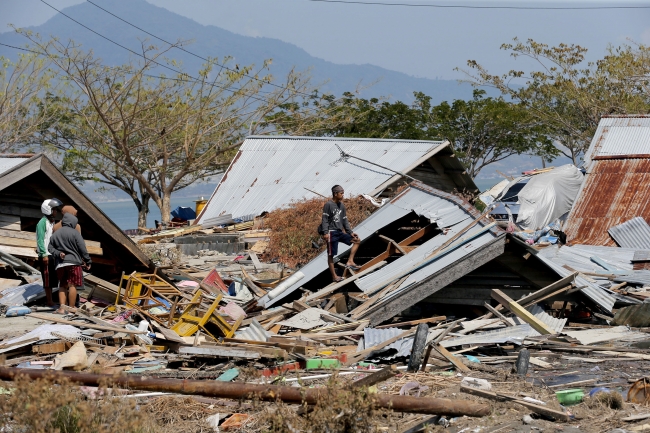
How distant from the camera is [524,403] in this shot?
6.75 m

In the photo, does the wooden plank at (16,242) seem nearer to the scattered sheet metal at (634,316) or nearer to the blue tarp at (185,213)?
the scattered sheet metal at (634,316)

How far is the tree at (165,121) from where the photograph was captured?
3300 cm

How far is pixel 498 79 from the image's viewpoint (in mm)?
43062

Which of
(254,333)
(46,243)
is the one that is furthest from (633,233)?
(46,243)

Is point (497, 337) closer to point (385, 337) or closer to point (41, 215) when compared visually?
point (385, 337)

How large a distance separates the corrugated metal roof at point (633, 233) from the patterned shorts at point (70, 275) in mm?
11870

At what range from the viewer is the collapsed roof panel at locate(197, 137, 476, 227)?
21.8 metres

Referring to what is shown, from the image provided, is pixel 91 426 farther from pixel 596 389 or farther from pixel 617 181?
pixel 617 181

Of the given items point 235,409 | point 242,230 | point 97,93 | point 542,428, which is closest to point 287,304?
point 235,409

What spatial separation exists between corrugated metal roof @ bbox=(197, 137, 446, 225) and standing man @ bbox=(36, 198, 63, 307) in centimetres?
962

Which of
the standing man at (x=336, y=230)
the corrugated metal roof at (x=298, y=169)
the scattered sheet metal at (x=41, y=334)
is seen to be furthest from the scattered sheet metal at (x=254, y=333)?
the corrugated metal roof at (x=298, y=169)

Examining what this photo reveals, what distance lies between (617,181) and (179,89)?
21778 mm

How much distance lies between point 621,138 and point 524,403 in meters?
16.7

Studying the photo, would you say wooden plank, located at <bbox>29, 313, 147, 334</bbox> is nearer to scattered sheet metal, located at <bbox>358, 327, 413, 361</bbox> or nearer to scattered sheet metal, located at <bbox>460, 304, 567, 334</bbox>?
scattered sheet metal, located at <bbox>358, 327, 413, 361</bbox>
